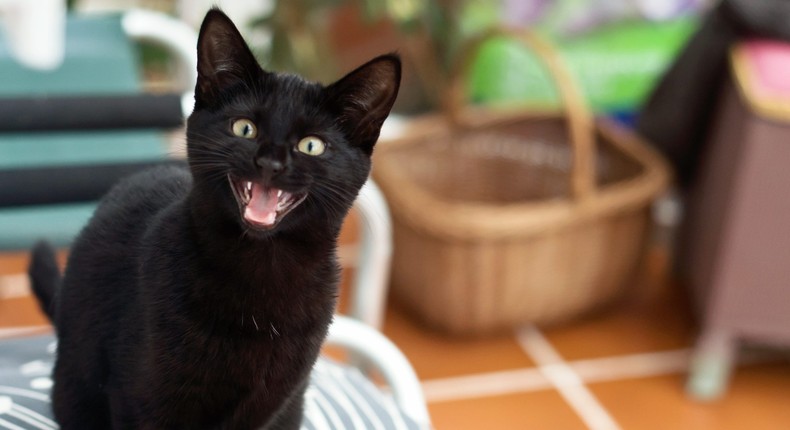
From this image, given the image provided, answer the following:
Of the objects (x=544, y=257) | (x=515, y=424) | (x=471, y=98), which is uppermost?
(x=471, y=98)

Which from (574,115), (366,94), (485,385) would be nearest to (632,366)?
(485,385)

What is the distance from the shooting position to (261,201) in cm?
56

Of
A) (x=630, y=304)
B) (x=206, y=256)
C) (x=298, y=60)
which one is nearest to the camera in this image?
(x=206, y=256)

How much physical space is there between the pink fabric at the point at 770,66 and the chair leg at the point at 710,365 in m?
0.48

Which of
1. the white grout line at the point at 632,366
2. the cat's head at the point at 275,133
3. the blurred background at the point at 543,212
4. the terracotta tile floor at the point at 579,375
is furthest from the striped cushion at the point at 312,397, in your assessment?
the white grout line at the point at 632,366

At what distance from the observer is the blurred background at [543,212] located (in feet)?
4.54

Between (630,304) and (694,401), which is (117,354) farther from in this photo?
(630,304)

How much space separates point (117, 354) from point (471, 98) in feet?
6.54

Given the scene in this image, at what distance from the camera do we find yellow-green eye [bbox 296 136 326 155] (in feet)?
1.90

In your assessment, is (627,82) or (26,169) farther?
(627,82)

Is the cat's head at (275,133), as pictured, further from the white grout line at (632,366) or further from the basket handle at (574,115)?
the white grout line at (632,366)

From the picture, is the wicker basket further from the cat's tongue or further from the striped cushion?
the cat's tongue

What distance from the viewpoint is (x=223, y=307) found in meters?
0.60

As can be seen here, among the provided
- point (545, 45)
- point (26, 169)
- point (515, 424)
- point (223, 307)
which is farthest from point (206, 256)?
point (545, 45)
